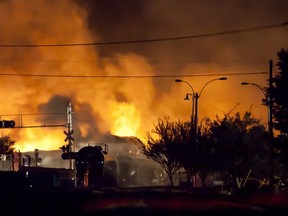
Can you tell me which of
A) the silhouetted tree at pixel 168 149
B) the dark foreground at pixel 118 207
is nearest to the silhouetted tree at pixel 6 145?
the silhouetted tree at pixel 168 149

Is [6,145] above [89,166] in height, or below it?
above

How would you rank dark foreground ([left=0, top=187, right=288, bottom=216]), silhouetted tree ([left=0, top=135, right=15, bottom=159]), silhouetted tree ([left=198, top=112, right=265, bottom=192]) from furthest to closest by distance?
silhouetted tree ([left=0, top=135, right=15, bottom=159]) → silhouetted tree ([left=198, top=112, right=265, bottom=192]) → dark foreground ([left=0, top=187, right=288, bottom=216])

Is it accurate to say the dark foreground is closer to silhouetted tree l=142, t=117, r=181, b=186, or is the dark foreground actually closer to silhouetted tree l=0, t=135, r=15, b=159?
silhouetted tree l=142, t=117, r=181, b=186

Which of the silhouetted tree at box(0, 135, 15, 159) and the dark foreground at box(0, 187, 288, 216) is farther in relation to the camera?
the silhouetted tree at box(0, 135, 15, 159)

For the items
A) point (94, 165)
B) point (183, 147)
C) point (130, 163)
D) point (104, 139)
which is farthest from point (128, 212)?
point (104, 139)

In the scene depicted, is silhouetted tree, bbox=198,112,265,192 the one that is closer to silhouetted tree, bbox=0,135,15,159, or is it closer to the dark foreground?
the dark foreground

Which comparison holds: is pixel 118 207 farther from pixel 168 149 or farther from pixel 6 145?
pixel 6 145

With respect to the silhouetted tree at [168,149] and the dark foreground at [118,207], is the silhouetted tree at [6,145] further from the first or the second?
the dark foreground at [118,207]

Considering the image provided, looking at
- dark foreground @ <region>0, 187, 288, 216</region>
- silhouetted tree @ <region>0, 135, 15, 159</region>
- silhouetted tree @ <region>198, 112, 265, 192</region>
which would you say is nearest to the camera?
dark foreground @ <region>0, 187, 288, 216</region>

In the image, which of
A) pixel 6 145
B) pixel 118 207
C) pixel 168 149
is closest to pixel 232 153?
pixel 168 149

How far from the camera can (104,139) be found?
123688 millimetres

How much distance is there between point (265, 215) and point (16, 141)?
391 ft

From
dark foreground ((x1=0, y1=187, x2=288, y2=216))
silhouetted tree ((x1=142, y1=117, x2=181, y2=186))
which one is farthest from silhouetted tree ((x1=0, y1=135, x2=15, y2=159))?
dark foreground ((x1=0, y1=187, x2=288, y2=216))

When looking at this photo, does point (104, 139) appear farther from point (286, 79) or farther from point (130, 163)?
point (286, 79)
